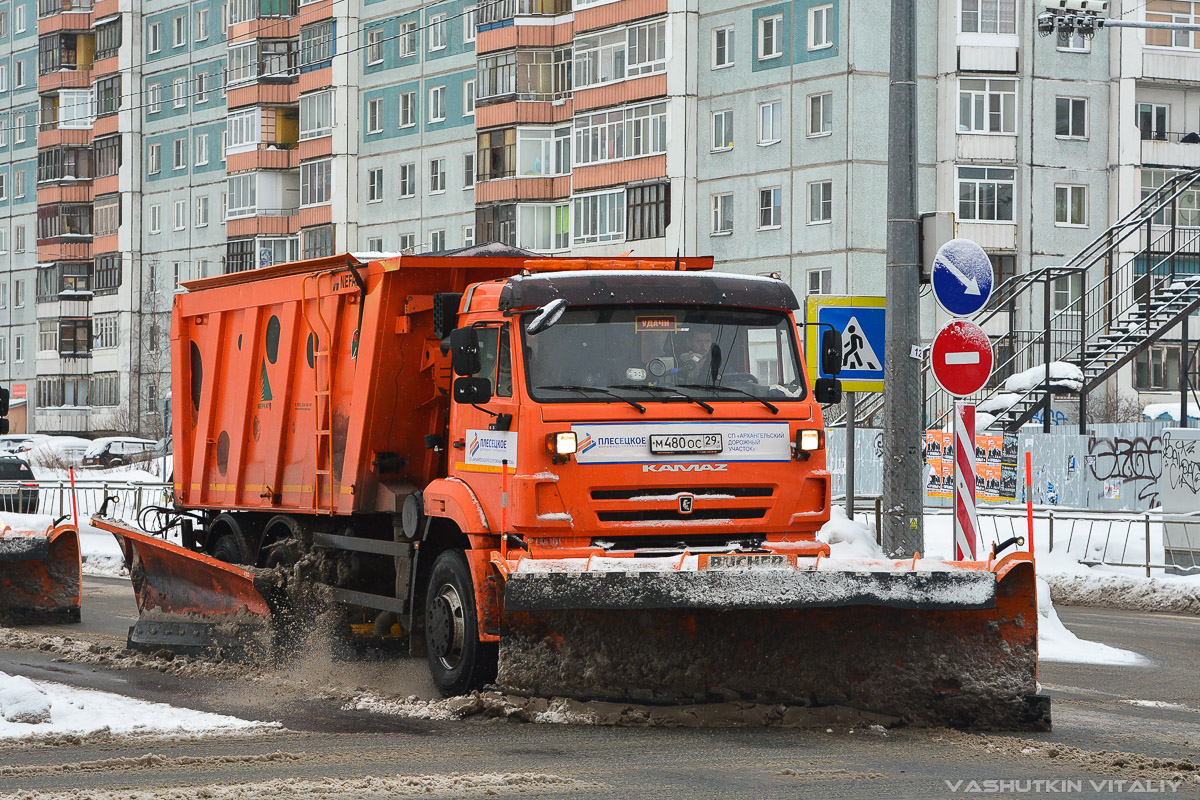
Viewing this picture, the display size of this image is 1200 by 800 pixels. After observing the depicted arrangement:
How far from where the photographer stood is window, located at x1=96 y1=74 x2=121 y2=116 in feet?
255

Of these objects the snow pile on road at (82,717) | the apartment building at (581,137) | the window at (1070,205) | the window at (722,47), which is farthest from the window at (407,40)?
the snow pile on road at (82,717)

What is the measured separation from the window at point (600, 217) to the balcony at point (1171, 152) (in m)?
15.9

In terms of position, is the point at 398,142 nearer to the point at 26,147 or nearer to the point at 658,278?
the point at 26,147

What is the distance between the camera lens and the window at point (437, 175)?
205 feet

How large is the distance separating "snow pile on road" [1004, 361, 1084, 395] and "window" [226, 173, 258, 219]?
44.9 metres

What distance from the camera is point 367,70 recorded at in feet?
214

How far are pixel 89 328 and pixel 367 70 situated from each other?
24.5 metres

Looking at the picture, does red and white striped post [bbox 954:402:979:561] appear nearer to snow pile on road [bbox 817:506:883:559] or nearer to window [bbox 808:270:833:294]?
snow pile on road [bbox 817:506:883:559]

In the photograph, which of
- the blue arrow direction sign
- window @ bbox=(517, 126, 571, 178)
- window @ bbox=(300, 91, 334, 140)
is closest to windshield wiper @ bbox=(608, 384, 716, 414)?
the blue arrow direction sign

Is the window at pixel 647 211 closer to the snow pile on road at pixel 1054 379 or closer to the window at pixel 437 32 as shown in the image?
the window at pixel 437 32

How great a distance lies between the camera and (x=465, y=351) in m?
10.3

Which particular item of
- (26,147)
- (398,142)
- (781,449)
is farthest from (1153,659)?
(26,147)

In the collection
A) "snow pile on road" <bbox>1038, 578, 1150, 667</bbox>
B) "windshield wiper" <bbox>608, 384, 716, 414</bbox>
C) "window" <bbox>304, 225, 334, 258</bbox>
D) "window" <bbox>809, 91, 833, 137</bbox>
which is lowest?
"snow pile on road" <bbox>1038, 578, 1150, 667</bbox>

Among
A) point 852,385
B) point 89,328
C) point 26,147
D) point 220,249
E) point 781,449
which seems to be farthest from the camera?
point 26,147
